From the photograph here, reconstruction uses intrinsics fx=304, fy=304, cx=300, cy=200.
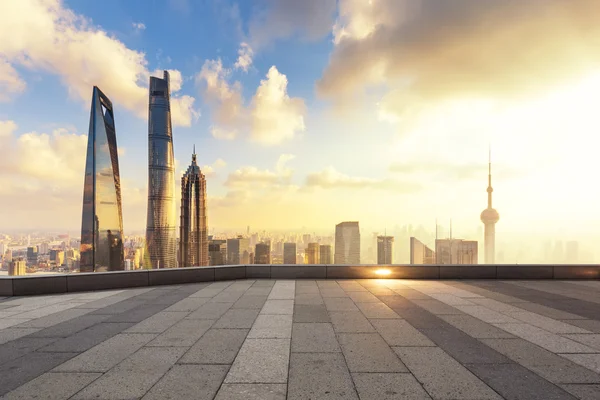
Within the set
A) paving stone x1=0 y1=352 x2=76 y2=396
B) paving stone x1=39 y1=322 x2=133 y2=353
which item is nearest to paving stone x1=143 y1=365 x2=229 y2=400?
paving stone x1=0 y1=352 x2=76 y2=396

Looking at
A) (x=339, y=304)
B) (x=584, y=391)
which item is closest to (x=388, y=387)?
(x=584, y=391)

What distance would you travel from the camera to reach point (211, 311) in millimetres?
8438

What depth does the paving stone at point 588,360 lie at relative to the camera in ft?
16.7

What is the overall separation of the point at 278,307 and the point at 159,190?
198 meters

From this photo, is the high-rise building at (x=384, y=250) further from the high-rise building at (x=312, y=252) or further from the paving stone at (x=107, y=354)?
the high-rise building at (x=312, y=252)

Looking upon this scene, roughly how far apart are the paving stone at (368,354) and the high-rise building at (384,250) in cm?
921

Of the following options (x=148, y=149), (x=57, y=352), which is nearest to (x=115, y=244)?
(x=148, y=149)

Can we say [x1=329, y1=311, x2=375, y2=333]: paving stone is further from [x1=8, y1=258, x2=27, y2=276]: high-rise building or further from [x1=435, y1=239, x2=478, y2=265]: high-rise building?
[x1=435, y1=239, x2=478, y2=265]: high-rise building

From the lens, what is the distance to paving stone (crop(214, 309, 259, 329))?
23.6 feet

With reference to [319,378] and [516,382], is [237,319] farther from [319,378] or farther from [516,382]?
[516,382]

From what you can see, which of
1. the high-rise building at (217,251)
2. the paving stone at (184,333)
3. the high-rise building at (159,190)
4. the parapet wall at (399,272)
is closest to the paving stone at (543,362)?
the paving stone at (184,333)

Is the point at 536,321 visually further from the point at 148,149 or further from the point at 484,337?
the point at 148,149

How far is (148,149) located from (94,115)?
72794mm

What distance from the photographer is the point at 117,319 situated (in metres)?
7.71
